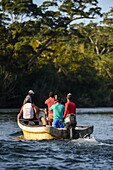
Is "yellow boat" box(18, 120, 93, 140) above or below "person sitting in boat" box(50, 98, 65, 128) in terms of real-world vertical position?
below

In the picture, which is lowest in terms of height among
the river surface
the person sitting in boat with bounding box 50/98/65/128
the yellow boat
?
the river surface

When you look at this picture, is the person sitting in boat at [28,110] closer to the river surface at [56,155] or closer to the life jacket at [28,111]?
the life jacket at [28,111]

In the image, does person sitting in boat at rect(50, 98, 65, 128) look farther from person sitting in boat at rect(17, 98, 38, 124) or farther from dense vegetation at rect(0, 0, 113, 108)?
dense vegetation at rect(0, 0, 113, 108)

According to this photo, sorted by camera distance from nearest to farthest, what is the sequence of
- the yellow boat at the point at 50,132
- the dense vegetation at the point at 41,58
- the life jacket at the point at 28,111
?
the yellow boat at the point at 50,132, the life jacket at the point at 28,111, the dense vegetation at the point at 41,58

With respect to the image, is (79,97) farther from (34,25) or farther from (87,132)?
(87,132)

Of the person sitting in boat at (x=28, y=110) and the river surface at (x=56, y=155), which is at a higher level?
the person sitting in boat at (x=28, y=110)

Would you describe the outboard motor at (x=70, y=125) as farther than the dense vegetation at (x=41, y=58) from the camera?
No

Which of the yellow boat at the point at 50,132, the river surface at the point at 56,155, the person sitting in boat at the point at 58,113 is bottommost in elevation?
the river surface at the point at 56,155

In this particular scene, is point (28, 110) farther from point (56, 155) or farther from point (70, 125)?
point (56, 155)

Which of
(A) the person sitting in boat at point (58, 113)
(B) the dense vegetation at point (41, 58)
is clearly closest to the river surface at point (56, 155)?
(A) the person sitting in boat at point (58, 113)

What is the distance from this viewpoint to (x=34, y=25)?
55000 millimetres

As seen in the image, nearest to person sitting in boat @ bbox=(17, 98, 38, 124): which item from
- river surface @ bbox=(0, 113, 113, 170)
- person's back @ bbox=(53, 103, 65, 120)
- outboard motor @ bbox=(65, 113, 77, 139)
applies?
person's back @ bbox=(53, 103, 65, 120)

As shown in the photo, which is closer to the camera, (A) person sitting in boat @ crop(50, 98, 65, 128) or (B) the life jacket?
(A) person sitting in boat @ crop(50, 98, 65, 128)

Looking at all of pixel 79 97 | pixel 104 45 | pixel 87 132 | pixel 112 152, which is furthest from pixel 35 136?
pixel 104 45
